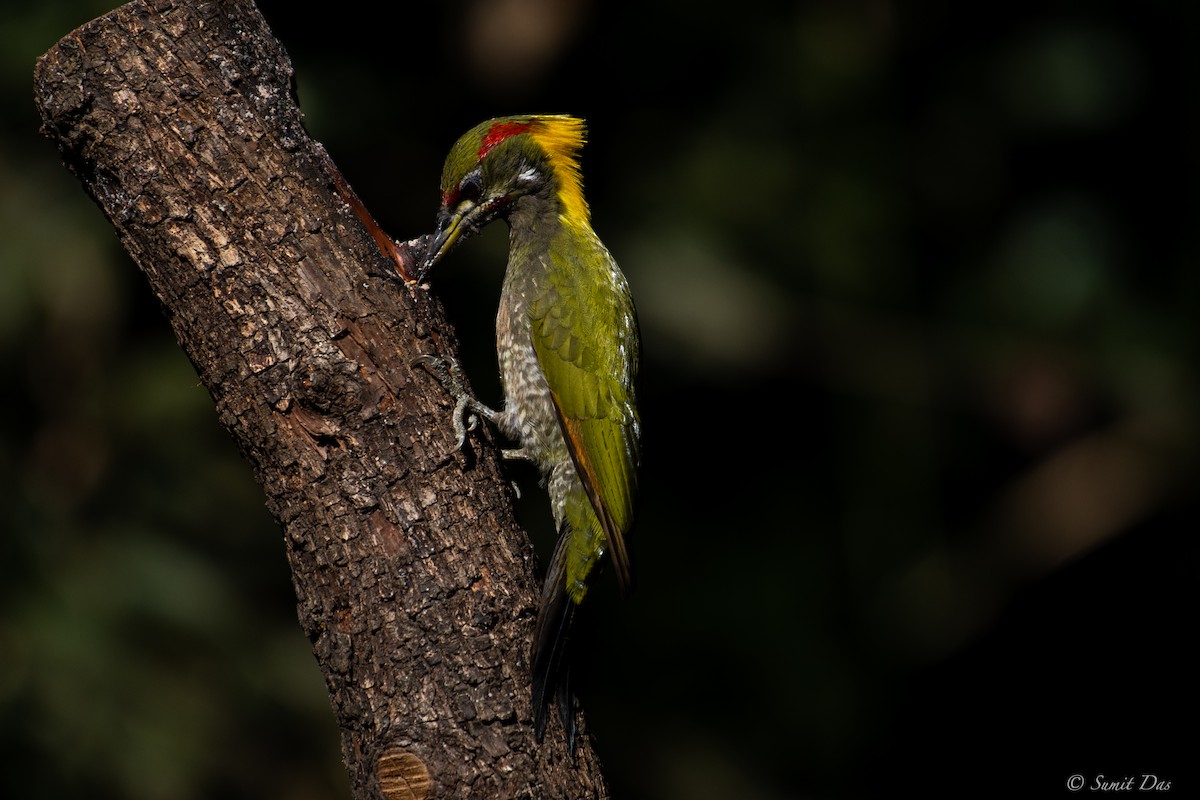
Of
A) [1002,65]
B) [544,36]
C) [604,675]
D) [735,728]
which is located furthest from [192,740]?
[1002,65]

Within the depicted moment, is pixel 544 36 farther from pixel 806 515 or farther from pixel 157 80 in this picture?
pixel 157 80

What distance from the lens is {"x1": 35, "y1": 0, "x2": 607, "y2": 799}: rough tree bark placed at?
2471 millimetres

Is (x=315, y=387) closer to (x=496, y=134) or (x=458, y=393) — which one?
(x=458, y=393)

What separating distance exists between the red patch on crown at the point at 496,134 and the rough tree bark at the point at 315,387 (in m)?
1.07

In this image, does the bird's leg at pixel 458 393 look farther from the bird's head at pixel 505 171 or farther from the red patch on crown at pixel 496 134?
the red patch on crown at pixel 496 134

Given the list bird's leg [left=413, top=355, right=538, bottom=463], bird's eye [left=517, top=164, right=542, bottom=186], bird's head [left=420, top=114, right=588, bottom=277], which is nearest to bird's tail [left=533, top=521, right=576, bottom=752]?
bird's leg [left=413, top=355, right=538, bottom=463]

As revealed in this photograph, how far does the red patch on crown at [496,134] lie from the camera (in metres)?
3.58

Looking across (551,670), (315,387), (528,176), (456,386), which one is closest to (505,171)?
(528,176)

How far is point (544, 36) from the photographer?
611cm

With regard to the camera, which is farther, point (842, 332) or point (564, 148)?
point (842, 332)

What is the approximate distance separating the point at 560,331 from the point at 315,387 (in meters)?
1.11

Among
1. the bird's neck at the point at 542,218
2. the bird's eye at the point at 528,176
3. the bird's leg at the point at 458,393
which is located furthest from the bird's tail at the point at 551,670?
the bird's eye at the point at 528,176

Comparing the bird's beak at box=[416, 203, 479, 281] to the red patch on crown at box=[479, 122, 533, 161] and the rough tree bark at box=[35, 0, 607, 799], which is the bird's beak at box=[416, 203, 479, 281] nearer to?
the red patch on crown at box=[479, 122, 533, 161]

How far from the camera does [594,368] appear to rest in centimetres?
343
